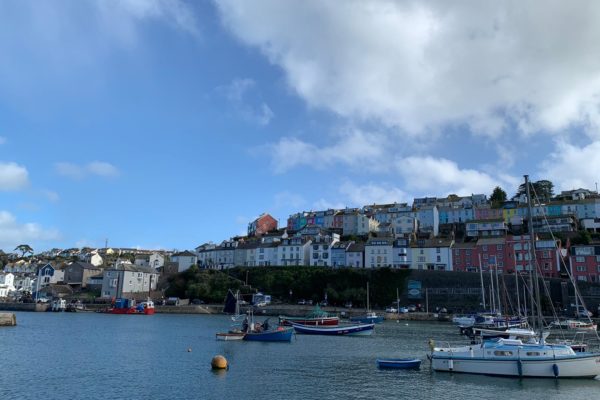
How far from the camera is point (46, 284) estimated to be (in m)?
122

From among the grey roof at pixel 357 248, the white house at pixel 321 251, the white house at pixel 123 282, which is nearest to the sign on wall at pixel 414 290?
the grey roof at pixel 357 248

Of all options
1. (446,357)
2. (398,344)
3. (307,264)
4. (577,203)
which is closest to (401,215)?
(307,264)

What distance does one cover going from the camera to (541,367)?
28.9 meters

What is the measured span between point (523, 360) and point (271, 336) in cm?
2383

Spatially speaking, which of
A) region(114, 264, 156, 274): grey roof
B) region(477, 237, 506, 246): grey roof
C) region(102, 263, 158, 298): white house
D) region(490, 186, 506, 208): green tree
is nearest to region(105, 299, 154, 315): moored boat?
region(102, 263, 158, 298): white house

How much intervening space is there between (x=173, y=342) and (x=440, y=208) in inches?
3969

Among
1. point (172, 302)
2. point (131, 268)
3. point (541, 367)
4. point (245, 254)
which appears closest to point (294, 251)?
point (245, 254)

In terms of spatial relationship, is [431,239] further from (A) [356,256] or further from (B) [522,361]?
(B) [522,361]

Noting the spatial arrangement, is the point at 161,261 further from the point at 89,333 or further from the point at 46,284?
the point at 89,333

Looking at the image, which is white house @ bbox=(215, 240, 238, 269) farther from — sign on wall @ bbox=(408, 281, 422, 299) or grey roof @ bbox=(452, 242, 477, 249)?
grey roof @ bbox=(452, 242, 477, 249)

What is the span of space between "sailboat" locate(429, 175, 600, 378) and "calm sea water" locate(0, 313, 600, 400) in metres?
0.64

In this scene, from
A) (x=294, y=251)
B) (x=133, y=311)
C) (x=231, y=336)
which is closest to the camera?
(x=231, y=336)

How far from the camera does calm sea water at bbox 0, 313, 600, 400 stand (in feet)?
81.6

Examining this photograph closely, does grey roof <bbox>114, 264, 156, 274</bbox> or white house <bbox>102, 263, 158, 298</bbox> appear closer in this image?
white house <bbox>102, 263, 158, 298</bbox>
